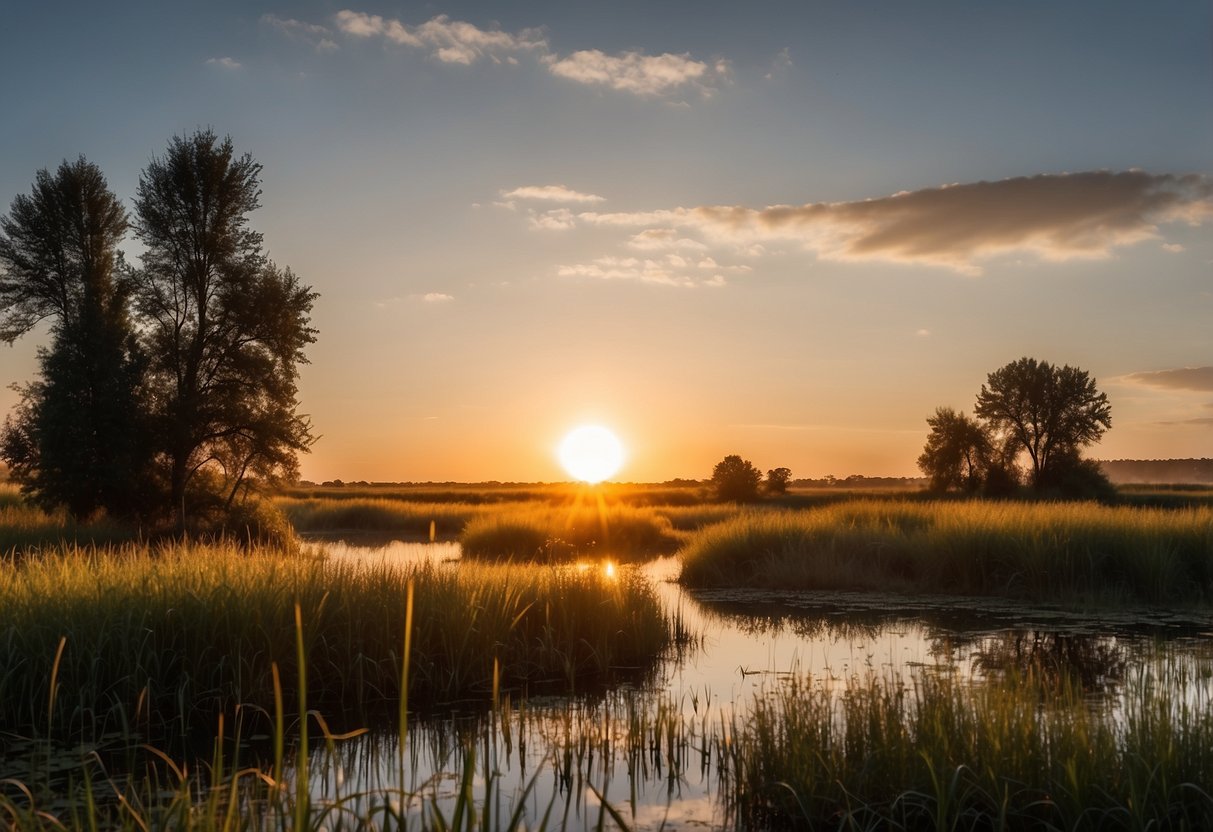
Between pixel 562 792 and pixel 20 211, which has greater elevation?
pixel 20 211

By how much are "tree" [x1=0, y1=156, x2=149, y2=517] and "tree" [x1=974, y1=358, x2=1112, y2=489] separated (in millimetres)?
45893

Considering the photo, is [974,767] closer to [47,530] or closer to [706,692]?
[706,692]

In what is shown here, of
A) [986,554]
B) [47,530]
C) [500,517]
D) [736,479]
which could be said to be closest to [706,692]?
[986,554]

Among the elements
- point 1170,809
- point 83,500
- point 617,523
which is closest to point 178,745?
point 1170,809

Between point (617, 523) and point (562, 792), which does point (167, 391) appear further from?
point (562, 792)

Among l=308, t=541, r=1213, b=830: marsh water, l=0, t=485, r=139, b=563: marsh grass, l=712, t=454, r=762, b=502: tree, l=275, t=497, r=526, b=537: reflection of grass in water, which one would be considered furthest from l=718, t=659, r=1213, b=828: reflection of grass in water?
l=712, t=454, r=762, b=502: tree

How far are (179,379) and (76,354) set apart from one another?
259 centimetres

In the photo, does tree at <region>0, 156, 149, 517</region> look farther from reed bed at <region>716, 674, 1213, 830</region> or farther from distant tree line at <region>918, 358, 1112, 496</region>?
distant tree line at <region>918, 358, 1112, 496</region>

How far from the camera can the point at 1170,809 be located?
495 centimetres

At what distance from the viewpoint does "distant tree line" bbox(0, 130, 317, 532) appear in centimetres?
2333

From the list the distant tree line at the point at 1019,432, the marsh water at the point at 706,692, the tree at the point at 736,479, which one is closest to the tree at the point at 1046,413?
the distant tree line at the point at 1019,432

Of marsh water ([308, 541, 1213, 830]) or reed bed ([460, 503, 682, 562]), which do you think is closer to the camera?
marsh water ([308, 541, 1213, 830])

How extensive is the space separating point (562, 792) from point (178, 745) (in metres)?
3.34

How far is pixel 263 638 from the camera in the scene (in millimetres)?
8586
